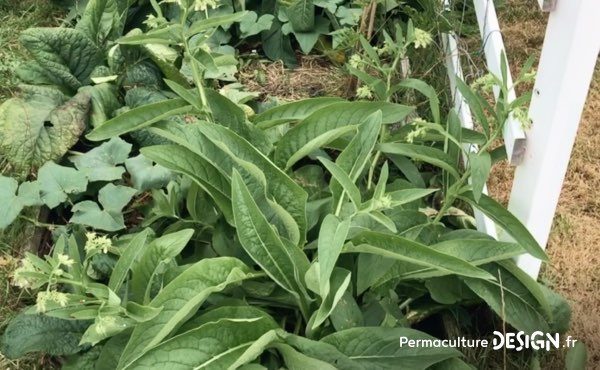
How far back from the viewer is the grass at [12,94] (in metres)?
2.36

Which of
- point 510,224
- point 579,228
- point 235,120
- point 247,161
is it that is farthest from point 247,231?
point 579,228

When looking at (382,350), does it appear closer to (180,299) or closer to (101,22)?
(180,299)

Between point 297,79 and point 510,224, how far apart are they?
1476 millimetres

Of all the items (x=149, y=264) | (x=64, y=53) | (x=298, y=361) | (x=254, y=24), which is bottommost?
(x=298, y=361)

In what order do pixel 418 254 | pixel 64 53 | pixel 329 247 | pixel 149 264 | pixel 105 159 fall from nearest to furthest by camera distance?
pixel 329 247
pixel 418 254
pixel 149 264
pixel 105 159
pixel 64 53

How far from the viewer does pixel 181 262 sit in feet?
7.66

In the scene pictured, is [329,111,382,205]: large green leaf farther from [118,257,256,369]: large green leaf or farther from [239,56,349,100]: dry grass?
[239,56,349,100]: dry grass

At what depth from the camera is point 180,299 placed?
6.32ft

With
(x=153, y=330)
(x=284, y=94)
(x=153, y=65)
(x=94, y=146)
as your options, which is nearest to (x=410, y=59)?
(x=284, y=94)

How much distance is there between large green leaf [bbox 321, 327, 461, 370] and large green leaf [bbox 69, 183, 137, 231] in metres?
0.81

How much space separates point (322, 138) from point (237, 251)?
393 mm

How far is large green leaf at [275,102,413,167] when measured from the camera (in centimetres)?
228

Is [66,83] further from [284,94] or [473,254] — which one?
[473,254]

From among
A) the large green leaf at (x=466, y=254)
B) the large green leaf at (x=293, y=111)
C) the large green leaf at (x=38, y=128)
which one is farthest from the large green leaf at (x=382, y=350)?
the large green leaf at (x=38, y=128)
